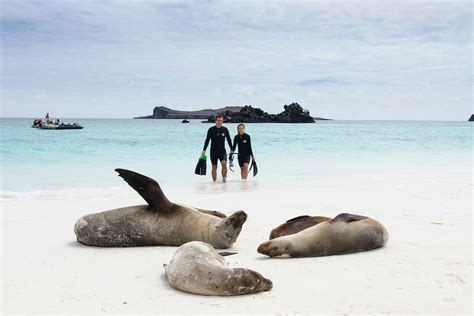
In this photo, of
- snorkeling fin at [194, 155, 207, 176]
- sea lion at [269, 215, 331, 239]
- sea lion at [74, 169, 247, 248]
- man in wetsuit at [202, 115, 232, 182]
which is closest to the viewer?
sea lion at [74, 169, 247, 248]

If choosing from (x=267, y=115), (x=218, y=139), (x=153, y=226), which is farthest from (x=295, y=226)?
(x=267, y=115)

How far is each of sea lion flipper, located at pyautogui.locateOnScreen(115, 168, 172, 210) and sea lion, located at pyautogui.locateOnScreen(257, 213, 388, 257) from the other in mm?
1266

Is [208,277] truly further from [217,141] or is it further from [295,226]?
[217,141]

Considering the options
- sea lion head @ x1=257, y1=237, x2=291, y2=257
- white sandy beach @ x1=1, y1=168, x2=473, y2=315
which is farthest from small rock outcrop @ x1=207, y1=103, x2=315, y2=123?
sea lion head @ x1=257, y1=237, x2=291, y2=257

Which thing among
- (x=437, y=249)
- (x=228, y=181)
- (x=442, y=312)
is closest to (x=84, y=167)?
(x=228, y=181)

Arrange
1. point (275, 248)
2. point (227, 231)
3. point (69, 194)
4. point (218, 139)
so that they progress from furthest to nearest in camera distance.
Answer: point (218, 139), point (69, 194), point (227, 231), point (275, 248)

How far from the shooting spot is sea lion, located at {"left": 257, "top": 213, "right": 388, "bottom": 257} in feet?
18.2

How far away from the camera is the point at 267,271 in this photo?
501 centimetres

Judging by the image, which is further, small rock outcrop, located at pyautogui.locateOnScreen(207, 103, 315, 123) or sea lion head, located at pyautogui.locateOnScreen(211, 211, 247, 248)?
small rock outcrop, located at pyautogui.locateOnScreen(207, 103, 315, 123)

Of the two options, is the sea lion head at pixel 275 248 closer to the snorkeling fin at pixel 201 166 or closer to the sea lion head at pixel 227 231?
the sea lion head at pixel 227 231

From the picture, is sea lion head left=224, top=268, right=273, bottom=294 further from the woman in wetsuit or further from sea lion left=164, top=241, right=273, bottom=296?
the woman in wetsuit

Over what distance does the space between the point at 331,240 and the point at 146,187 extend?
2026mm

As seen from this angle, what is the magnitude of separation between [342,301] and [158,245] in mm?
2519

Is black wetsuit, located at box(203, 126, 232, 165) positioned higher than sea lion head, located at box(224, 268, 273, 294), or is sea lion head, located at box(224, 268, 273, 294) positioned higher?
black wetsuit, located at box(203, 126, 232, 165)
